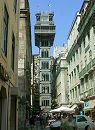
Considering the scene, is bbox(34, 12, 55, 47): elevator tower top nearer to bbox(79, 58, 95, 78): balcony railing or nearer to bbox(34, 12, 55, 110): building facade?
bbox(34, 12, 55, 110): building facade

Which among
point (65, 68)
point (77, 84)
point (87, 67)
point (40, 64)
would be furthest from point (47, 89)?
point (87, 67)

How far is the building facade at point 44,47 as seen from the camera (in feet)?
438

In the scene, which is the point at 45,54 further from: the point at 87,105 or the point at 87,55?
the point at 87,105

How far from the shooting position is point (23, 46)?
38.6m

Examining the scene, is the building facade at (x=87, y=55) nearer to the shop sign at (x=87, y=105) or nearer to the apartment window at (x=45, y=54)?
the shop sign at (x=87, y=105)

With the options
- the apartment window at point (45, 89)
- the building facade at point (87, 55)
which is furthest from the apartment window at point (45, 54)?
the building facade at point (87, 55)

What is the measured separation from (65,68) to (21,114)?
51.9m

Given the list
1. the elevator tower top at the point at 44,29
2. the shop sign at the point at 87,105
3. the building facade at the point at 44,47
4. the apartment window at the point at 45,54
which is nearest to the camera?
the shop sign at the point at 87,105

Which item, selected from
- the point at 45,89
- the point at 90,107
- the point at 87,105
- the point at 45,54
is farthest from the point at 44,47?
the point at 90,107

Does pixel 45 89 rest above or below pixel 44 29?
below

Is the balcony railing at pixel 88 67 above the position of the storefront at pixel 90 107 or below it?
above

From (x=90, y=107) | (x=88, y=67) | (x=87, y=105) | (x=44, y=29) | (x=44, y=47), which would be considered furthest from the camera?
(x=44, y=29)

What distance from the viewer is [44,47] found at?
5743 inches

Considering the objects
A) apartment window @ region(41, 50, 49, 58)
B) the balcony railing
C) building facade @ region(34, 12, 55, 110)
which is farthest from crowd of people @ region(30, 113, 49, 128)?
apartment window @ region(41, 50, 49, 58)
